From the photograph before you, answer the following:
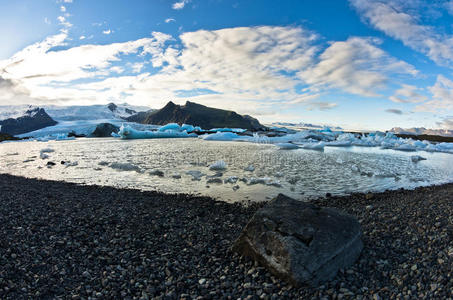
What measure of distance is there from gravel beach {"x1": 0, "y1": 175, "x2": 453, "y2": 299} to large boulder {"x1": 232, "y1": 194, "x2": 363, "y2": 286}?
23cm

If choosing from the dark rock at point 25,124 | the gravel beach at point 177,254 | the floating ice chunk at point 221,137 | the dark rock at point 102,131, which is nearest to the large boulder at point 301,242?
the gravel beach at point 177,254

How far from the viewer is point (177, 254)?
639cm

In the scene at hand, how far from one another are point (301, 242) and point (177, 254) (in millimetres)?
3146

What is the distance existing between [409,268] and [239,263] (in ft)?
12.2

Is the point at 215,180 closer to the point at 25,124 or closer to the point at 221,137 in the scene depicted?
the point at 221,137

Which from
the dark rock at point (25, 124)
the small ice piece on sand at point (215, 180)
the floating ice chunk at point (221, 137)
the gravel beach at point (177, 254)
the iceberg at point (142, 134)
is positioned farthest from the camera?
the dark rock at point (25, 124)

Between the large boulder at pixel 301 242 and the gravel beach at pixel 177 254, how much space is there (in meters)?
0.23

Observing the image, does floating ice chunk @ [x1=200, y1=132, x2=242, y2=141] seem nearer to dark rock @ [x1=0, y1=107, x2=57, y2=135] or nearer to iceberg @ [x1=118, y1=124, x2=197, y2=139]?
iceberg @ [x1=118, y1=124, x2=197, y2=139]

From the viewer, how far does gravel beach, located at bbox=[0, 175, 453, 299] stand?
15.9 ft

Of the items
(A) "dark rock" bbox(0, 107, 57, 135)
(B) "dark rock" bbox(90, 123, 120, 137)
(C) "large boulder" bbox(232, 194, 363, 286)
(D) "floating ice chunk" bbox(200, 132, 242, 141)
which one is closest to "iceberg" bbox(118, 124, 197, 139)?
(D) "floating ice chunk" bbox(200, 132, 242, 141)

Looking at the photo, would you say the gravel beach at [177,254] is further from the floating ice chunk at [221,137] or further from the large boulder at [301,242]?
the floating ice chunk at [221,137]

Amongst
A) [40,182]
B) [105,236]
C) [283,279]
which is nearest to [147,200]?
[105,236]

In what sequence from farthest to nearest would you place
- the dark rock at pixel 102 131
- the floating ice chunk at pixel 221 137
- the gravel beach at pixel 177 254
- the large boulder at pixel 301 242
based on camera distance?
the dark rock at pixel 102 131
the floating ice chunk at pixel 221 137
the large boulder at pixel 301 242
the gravel beach at pixel 177 254

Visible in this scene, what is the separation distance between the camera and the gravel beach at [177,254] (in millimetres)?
4852
